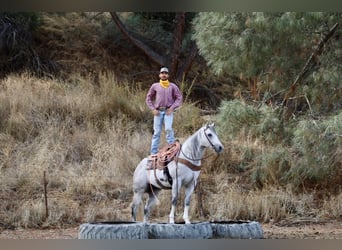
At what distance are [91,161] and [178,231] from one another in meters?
3.22

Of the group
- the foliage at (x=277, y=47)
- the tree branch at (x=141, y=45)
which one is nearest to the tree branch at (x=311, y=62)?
the foliage at (x=277, y=47)

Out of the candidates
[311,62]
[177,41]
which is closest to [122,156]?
[311,62]

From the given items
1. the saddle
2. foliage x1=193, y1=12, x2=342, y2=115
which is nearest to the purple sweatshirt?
the saddle

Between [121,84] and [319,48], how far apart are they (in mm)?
3853

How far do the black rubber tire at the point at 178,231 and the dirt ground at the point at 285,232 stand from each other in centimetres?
91

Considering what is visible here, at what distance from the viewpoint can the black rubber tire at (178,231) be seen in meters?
7.27

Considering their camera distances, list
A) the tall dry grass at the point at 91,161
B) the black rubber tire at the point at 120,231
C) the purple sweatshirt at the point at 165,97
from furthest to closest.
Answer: the tall dry grass at the point at 91,161, the purple sweatshirt at the point at 165,97, the black rubber tire at the point at 120,231

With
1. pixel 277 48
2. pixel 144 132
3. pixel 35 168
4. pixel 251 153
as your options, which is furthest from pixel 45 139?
pixel 277 48

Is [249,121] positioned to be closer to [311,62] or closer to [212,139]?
[311,62]

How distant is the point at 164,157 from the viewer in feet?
25.0

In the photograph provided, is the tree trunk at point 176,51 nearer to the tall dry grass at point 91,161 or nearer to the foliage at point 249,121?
the tall dry grass at point 91,161

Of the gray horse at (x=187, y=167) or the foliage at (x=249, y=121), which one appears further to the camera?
the foliage at (x=249, y=121)

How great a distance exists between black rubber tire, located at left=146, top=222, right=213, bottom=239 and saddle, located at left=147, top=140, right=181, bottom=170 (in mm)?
619

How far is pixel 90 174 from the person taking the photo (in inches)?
393
